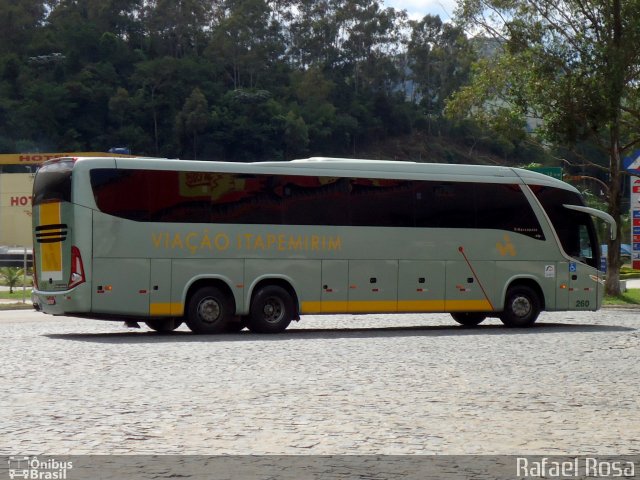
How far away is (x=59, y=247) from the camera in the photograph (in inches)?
834

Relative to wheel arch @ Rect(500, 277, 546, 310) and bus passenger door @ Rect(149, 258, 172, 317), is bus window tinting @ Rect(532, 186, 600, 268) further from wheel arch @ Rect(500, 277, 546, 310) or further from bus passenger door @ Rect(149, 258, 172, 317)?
bus passenger door @ Rect(149, 258, 172, 317)

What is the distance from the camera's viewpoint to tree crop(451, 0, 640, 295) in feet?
130

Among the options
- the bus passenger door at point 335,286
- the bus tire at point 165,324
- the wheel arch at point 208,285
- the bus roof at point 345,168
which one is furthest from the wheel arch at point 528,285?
the bus tire at point 165,324

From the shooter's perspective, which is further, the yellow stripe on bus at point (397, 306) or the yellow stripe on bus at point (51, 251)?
the yellow stripe on bus at point (397, 306)

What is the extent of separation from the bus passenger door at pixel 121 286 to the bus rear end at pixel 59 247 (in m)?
0.22

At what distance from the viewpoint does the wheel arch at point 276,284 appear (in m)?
22.4

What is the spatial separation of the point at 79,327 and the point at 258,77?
12134cm

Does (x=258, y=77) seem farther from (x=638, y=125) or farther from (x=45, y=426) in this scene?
(x=45, y=426)

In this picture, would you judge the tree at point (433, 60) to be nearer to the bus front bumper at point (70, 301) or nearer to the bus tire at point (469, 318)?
the bus tire at point (469, 318)

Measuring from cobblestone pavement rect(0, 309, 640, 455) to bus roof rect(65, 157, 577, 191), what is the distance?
317cm

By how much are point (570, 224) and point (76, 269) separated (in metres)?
11.1

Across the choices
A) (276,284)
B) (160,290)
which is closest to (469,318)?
(276,284)

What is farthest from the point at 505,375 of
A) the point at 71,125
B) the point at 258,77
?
the point at 258,77

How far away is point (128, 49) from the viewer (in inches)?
5763
